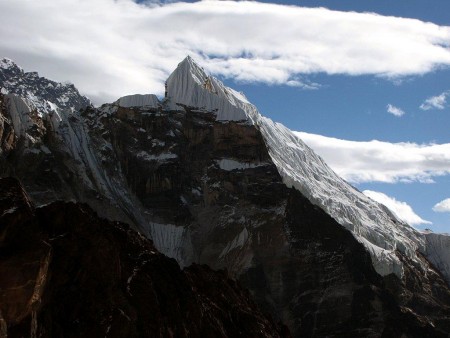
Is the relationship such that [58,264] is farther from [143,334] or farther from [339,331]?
[339,331]

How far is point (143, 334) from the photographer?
6656 cm

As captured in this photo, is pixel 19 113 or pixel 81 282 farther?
pixel 19 113

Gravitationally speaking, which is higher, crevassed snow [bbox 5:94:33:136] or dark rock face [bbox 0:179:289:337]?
crevassed snow [bbox 5:94:33:136]

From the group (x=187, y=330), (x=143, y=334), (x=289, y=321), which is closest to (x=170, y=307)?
(x=187, y=330)

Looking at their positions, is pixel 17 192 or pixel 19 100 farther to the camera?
pixel 19 100

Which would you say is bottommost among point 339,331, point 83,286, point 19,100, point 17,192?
point 339,331

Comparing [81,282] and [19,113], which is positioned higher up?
[19,113]

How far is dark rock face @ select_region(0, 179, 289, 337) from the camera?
185 feet

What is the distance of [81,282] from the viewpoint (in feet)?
211

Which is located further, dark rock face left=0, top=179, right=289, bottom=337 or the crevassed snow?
the crevassed snow

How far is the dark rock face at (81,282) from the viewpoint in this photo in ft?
185

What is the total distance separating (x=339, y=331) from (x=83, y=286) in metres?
136

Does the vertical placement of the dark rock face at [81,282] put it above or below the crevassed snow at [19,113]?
below

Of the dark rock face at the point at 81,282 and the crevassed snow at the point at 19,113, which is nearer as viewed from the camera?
the dark rock face at the point at 81,282
